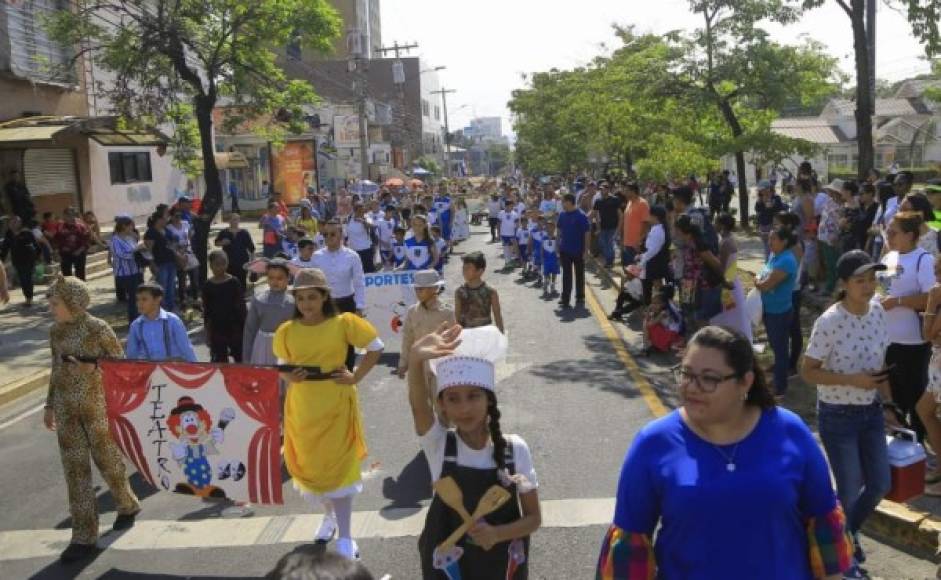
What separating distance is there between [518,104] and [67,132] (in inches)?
1306

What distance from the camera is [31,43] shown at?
21.6 metres

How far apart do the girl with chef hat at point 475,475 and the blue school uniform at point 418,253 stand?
8.28m

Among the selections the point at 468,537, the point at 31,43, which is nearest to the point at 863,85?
the point at 468,537

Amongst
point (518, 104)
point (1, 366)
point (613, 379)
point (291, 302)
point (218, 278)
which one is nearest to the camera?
point (291, 302)

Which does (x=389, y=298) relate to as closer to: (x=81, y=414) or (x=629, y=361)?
(x=629, y=361)

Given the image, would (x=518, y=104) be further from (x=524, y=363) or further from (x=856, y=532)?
(x=856, y=532)

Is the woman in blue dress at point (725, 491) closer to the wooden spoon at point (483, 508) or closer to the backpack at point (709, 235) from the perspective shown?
the wooden spoon at point (483, 508)

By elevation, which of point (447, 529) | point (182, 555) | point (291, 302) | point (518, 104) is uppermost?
point (518, 104)

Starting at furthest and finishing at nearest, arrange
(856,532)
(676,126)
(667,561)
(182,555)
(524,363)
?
(676,126)
(524,363)
(182,555)
(856,532)
(667,561)

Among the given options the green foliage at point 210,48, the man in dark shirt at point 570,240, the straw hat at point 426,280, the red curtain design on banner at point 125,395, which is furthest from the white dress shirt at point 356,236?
the red curtain design on banner at point 125,395

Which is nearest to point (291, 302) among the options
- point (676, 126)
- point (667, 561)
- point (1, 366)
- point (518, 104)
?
point (667, 561)

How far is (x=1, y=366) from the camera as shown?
1159 centimetres

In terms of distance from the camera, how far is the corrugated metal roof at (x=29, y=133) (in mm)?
17734

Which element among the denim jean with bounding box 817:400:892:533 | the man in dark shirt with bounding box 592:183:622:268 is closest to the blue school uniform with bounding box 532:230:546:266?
the man in dark shirt with bounding box 592:183:622:268
